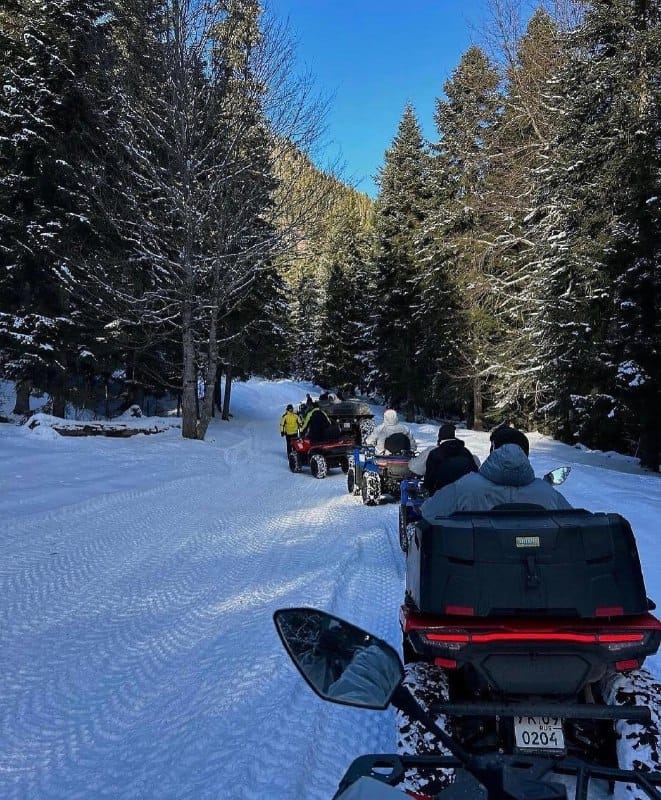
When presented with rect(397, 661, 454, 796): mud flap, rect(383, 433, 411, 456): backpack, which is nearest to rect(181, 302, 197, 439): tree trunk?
rect(383, 433, 411, 456): backpack

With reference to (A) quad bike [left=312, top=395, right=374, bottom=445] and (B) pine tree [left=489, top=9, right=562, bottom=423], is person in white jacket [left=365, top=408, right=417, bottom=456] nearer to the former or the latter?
(A) quad bike [left=312, top=395, right=374, bottom=445]

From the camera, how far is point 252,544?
7.17 metres

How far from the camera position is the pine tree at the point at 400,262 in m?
31.0

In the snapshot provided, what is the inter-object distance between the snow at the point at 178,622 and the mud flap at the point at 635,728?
3.66ft

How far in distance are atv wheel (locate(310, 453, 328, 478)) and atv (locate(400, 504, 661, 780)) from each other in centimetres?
1112

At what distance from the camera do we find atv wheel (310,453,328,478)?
545 inches

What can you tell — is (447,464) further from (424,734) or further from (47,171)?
(47,171)

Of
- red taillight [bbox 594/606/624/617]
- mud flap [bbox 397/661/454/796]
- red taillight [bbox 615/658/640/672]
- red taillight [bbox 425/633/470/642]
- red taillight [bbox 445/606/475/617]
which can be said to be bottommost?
mud flap [bbox 397/661/454/796]

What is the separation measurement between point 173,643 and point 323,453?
977cm

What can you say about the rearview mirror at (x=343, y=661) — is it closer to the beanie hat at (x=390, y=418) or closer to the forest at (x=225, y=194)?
the beanie hat at (x=390, y=418)

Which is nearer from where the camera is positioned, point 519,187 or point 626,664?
point 626,664

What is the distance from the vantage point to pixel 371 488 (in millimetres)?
9820

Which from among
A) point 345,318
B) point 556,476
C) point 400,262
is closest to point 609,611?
point 556,476

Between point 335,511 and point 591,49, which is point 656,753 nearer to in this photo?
point 335,511
